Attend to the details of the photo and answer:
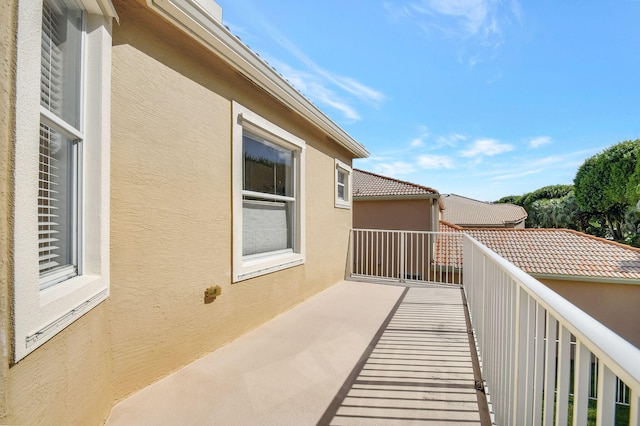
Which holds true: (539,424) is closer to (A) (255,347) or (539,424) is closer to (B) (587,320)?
(B) (587,320)

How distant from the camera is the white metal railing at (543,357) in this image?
0.66m

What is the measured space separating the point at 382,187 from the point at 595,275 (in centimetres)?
755

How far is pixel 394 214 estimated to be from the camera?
1156cm

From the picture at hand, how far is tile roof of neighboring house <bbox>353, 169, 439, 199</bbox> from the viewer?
1113cm

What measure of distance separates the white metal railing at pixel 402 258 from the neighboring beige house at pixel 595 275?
224 centimetres

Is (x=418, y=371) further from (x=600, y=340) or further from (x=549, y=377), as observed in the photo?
(x=600, y=340)

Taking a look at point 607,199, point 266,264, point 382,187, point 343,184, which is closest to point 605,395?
point 266,264

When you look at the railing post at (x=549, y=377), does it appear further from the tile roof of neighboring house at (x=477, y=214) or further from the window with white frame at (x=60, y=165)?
the tile roof of neighboring house at (x=477, y=214)

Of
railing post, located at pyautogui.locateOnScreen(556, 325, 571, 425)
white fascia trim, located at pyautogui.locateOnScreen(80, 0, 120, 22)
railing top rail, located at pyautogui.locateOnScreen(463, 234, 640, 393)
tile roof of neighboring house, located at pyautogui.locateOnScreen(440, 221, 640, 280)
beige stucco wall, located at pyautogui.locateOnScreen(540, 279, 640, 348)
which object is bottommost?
beige stucco wall, located at pyautogui.locateOnScreen(540, 279, 640, 348)

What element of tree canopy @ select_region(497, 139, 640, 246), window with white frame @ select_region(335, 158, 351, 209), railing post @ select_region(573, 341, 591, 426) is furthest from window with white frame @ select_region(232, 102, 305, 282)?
tree canopy @ select_region(497, 139, 640, 246)

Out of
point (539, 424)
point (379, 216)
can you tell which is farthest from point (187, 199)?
point (379, 216)

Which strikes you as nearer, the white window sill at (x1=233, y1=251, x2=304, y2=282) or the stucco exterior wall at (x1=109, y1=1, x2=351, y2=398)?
the stucco exterior wall at (x1=109, y1=1, x2=351, y2=398)

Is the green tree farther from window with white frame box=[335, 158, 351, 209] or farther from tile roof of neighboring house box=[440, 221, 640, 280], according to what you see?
window with white frame box=[335, 158, 351, 209]

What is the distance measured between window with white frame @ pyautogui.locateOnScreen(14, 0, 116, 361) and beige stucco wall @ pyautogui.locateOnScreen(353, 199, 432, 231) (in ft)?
35.0
